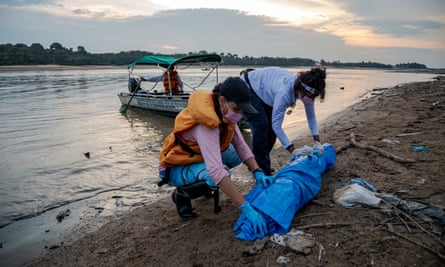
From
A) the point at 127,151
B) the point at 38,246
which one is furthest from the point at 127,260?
the point at 127,151

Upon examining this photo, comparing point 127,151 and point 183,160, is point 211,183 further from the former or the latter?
point 127,151

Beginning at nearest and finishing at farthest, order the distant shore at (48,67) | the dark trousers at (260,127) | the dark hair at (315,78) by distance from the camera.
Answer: the dark hair at (315,78)
the dark trousers at (260,127)
the distant shore at (48,67)

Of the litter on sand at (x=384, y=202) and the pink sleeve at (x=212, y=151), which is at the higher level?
the pink sleeve at (x=212, y=151)

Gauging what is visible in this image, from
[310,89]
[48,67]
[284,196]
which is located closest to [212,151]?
[284,196]

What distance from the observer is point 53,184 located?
16.8ft

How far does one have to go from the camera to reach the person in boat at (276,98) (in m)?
3.04

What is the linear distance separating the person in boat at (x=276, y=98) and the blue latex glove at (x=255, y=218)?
97 centimetres

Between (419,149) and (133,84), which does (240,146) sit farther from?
(133,84)

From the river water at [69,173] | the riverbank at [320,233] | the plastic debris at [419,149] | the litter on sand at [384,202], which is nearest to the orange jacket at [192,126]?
the riverbank at [320,233]

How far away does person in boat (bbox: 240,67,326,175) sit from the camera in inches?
120

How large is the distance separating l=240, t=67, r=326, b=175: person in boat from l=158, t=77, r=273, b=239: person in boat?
1.66ft

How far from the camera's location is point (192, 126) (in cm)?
262

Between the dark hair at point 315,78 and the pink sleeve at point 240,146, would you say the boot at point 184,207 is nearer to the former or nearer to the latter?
the pink sleeve at point 240,146

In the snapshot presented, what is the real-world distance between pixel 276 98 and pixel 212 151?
1159mm
